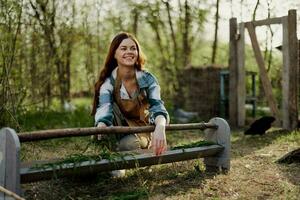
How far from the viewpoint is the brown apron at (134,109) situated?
4.18 m

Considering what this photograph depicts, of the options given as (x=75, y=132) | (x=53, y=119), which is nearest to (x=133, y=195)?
(x=75, y=132)

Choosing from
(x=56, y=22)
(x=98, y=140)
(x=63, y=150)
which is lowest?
(x=63, y=150)

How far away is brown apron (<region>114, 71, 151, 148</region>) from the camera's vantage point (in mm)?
4184

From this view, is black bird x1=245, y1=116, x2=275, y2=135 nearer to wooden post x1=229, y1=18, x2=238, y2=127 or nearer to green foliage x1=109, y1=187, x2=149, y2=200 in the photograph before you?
wooden post x1=229, y1=18, x2=238, y2=127

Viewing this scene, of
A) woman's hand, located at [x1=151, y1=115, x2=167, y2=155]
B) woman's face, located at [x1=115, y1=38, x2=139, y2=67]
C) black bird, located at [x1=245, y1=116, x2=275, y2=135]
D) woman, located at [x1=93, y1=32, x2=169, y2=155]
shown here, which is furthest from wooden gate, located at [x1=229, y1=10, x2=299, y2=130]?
woman's hand, located at [x1=151, y1=115, x2=167, y2=155]

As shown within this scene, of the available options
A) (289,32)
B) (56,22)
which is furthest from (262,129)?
(56,22)

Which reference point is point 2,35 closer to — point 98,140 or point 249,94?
point 98,140

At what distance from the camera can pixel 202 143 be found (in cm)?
417

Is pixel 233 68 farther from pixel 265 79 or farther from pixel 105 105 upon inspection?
pixel 105 105

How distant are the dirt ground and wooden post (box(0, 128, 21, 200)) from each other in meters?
0.53

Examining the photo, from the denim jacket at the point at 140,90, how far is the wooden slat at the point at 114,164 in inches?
12.3

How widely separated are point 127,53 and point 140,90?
0.35 meters

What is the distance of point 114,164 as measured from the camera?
3.34 metres

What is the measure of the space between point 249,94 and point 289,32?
2831 mm
